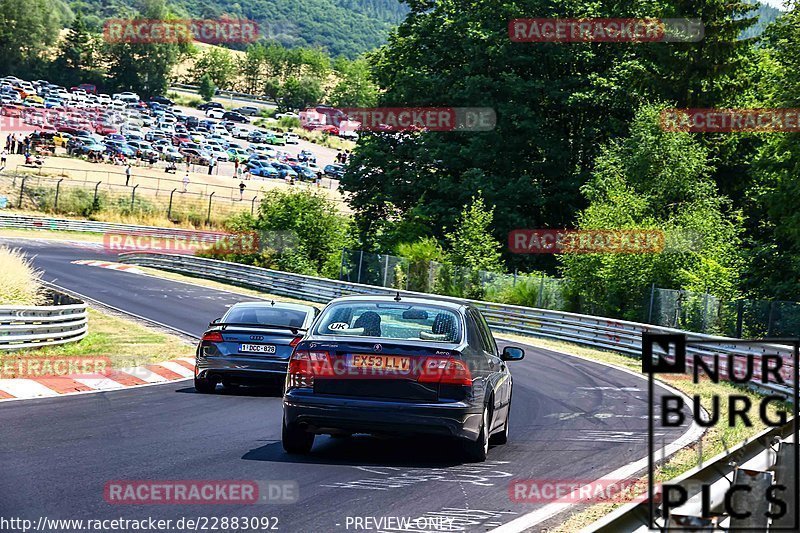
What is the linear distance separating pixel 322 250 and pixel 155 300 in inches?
627

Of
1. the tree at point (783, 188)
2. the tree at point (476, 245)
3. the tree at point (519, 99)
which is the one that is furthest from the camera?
the tree at point (519, 99)

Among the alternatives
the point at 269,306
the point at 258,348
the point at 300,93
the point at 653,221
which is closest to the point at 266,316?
the point at 269,306

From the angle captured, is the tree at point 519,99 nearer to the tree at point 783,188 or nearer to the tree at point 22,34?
the tree at point 783,188

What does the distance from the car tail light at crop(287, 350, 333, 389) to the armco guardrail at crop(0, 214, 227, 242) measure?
188ft

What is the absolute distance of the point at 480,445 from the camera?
10711mm

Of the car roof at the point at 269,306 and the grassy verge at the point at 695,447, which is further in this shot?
the car roof at the point at 269,306

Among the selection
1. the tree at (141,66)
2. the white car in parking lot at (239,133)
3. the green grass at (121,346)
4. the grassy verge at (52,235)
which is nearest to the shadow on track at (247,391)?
the green grass at (121,346)

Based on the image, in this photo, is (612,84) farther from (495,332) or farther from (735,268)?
(495,332)

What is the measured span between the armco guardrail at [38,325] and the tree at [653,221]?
760 inches

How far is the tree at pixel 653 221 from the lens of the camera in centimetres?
3659

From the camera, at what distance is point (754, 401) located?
5590 mm

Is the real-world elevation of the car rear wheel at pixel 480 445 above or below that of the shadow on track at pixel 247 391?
above

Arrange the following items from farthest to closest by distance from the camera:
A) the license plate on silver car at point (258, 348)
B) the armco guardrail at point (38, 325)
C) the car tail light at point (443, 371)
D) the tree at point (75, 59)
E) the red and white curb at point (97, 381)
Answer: the tree at point (75, 59), the armco guardrail at point (38, 325), the license plate on silver car at point (258, 348), the red and white curb at point (97, 381), the car tail light at point (443, 371)

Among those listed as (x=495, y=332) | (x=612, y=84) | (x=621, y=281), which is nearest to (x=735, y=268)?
(x=621, y=281)
